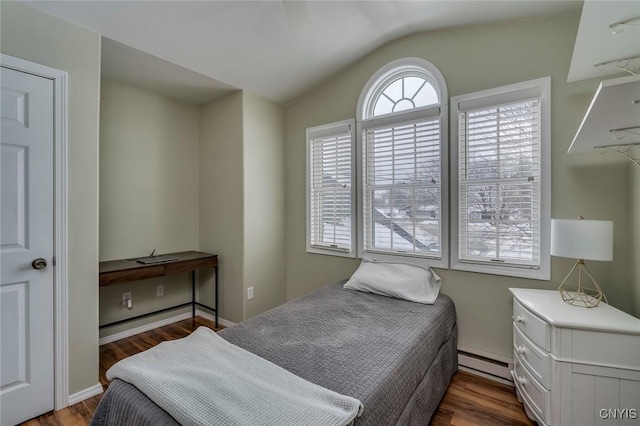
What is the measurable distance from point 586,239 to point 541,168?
2.14 feet

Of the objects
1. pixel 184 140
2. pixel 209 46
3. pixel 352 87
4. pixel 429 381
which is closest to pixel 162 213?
pixel 184 140

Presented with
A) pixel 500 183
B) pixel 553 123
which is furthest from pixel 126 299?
A: pixel 553 123

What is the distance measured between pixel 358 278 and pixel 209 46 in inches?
93.3

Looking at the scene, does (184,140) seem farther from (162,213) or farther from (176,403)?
(176,403)

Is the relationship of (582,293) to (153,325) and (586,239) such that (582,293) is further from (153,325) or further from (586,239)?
(153,325)

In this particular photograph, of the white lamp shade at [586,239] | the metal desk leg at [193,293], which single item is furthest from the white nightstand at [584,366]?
the metal desk leg at [193,293]

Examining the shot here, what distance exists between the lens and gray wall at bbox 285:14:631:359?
184cm

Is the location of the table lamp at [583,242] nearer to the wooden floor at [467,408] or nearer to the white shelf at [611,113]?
the white shelf at [611,113]

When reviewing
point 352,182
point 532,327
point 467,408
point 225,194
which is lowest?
point 467,408

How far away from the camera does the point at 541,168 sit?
6.64 feet

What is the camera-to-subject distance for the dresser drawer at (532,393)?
154 centimetres

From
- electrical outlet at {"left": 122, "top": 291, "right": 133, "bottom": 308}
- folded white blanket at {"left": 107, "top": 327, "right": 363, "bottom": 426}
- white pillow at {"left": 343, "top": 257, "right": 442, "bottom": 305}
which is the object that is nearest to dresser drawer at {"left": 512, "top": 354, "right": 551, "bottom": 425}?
white pillow at {"left": 343, "top": 257, "right": 442, "bottom": 305}

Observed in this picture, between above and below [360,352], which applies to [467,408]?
below

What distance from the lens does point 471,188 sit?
230 cm
